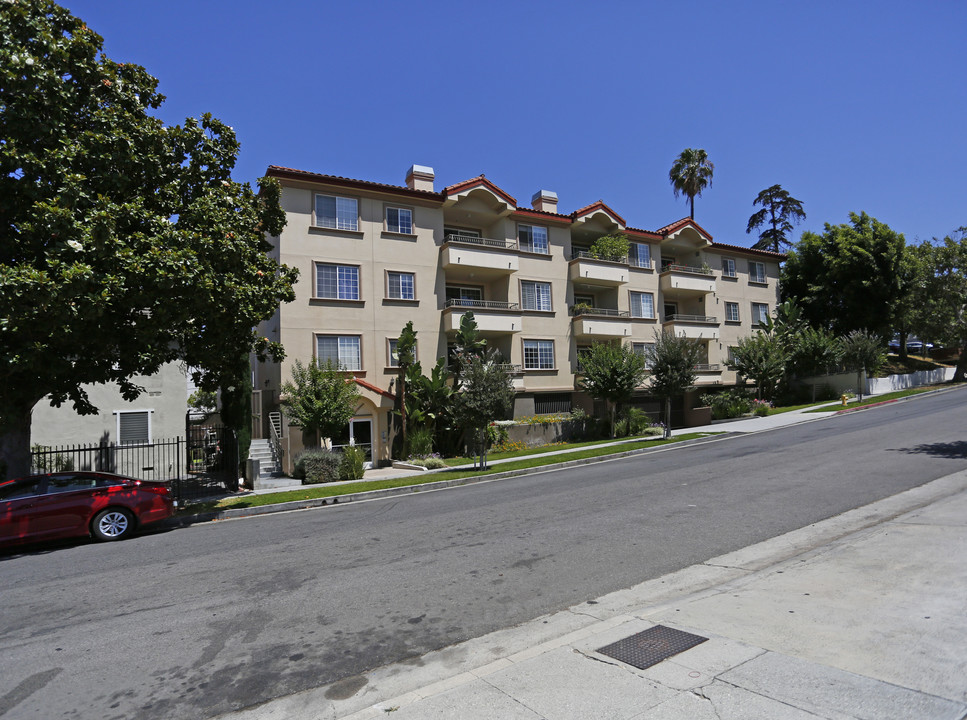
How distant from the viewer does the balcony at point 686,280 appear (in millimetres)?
37406

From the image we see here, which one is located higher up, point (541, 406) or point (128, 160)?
point (128, 160)

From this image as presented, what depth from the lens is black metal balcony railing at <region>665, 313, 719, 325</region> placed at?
37281 millimetres

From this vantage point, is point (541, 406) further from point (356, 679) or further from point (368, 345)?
point (356, 679)

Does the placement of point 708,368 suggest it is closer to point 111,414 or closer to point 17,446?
point 111,414

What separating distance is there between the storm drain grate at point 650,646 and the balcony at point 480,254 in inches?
983

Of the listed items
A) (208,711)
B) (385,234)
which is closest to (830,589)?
(208,711)

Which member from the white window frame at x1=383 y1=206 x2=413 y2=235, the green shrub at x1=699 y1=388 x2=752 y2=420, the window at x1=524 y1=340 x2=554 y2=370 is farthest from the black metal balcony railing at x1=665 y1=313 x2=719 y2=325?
the white window frame at x1=383 y1=206 x2=413 y2=235

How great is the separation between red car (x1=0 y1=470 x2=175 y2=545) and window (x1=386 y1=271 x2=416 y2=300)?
16.5 metres

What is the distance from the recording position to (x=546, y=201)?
111 feet

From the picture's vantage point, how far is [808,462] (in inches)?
599

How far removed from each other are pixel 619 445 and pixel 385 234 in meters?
14.7

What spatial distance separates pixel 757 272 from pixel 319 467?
122 feet

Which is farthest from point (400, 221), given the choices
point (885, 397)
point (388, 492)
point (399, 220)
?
point (885, 397)

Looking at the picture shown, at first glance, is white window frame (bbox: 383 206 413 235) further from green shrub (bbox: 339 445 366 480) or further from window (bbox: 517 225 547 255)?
green shrub (bbox: 339 445 366 480)
